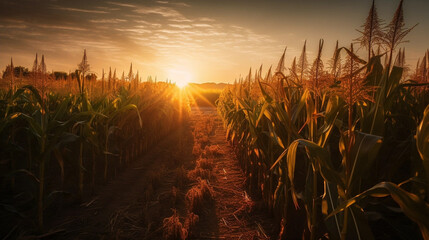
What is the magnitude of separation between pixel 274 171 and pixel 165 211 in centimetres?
151

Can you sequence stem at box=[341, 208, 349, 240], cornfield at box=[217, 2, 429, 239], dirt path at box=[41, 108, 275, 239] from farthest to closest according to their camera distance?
dirt path at box=[41, 108, 275, 239] → stem at box=[341, 208, 349, 240] → cornfield at box=[217, 2, 429, 239]

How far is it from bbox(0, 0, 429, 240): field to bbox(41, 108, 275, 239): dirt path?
16 millimetres

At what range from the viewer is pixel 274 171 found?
98.6 inches

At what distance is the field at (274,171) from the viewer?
4.63ft

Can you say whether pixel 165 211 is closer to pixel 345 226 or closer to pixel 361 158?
pixel 345 226

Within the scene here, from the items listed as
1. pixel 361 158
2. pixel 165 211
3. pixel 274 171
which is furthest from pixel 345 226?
pixel 165 211

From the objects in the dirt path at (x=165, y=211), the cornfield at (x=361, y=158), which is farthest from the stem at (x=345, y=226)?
the dirt path at (x=165, y=211)

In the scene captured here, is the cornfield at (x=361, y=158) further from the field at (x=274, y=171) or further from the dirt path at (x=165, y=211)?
the dirt path at (x=165, y=211)

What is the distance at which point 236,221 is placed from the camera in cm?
300

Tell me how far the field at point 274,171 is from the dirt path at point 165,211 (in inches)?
0.6

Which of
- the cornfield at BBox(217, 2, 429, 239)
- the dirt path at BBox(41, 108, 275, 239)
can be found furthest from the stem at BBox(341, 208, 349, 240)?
the dirt path at BBox(41, 108, 275, 239)

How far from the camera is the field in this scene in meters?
1.41

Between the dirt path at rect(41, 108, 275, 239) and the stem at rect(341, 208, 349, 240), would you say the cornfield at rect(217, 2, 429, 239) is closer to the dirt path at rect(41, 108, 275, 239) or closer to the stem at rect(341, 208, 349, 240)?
the stem at rect(341, 208, 349, 240)

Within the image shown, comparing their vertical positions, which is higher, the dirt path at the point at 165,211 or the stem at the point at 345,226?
the stem at the point at 345,226
